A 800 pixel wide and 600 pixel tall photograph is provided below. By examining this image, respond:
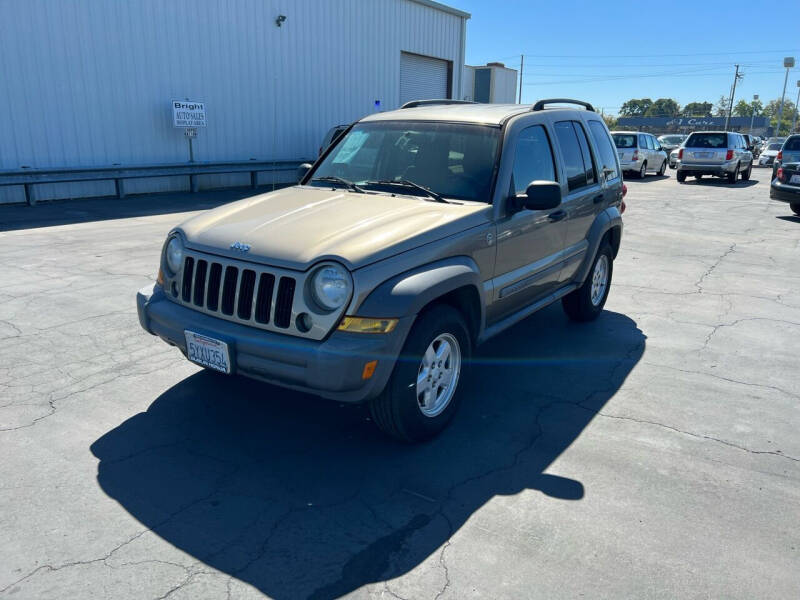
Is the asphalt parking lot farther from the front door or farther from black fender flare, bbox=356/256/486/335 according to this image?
black fender flare, bbox=356/256/486/335

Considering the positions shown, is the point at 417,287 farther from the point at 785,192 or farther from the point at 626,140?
the point at 626,140

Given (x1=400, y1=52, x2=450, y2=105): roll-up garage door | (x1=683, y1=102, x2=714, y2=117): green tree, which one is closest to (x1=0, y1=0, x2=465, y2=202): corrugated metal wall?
(x1=400, y1=52, x2=450, y2=105): roll-up garage door

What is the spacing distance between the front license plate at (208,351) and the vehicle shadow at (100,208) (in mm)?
8616

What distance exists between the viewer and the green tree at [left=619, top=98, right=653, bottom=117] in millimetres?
154625

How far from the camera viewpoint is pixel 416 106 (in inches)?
233

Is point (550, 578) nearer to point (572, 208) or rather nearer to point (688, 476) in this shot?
point (688, 476)

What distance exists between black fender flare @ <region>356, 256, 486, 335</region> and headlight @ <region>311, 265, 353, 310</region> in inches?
4.5

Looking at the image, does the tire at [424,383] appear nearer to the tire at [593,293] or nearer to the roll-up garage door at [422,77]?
the tire at [593,293]

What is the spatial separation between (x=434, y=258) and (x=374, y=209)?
0.59 m

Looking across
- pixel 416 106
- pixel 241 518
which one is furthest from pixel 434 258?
pixel 416 106

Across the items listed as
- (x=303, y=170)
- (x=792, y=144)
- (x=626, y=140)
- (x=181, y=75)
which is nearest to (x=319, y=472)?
(x=303, y=170)

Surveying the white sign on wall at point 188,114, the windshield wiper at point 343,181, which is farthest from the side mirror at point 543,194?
the white sign on wall at point 188,114

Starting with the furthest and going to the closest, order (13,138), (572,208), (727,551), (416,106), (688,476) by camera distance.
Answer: (13,138) → (416,106) → (572,208) → (688,476) → (727,551)

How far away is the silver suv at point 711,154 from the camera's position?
22344 millimetres
